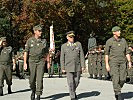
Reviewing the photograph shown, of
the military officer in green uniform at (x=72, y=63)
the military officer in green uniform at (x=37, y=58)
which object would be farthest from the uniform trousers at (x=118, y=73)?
the military officer in green uniform at (x=37, y=58)

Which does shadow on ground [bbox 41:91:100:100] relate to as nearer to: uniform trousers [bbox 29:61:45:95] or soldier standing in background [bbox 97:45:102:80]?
uniform trousers [bbox 29:61:45:95]

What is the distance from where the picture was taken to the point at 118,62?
11312 mm

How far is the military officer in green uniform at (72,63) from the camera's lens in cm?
1173

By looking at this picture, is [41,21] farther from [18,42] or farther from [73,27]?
[18,42]

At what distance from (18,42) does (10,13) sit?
3722 mm

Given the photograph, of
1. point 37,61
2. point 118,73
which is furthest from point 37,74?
point 118,73

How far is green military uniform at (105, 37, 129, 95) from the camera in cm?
1130

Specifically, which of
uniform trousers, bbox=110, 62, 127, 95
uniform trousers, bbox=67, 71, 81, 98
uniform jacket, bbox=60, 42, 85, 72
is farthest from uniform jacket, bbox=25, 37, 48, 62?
uniform trousers, bbox=110, 62, 127, 95

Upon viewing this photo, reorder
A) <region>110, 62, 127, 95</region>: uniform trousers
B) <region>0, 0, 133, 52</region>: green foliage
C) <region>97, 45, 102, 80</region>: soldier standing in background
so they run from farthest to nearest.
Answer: <region>0, 0, 133, 52</region>: green foliage < <region>97, 45, 102, 80</region>: soldier standing in background < <region>110, 62, 127, 95</region>: uniform trousers

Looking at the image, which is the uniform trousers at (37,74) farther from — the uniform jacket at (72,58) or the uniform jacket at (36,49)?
the uniform jacket at (72,58)

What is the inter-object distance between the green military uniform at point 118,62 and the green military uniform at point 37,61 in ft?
6.09

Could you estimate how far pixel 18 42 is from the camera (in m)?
46.2

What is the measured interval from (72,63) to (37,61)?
106 cm

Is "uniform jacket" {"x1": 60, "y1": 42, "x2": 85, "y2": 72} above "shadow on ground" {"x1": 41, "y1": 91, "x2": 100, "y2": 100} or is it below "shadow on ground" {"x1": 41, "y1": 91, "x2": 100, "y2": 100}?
above
